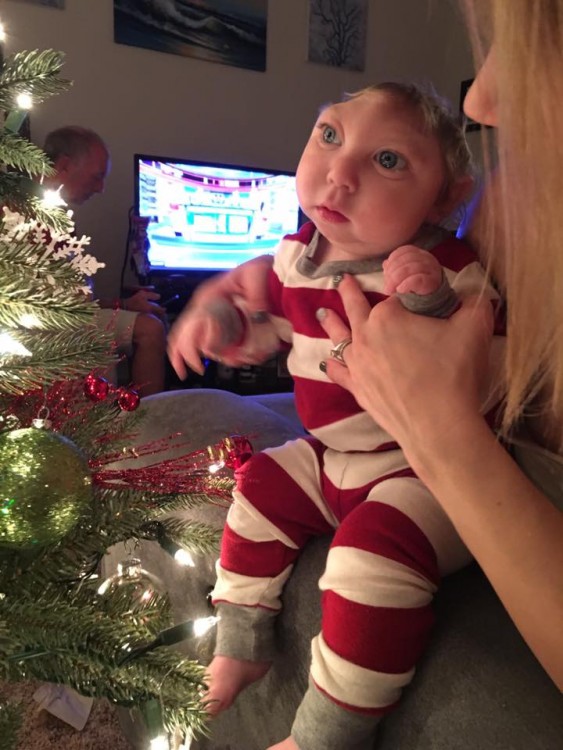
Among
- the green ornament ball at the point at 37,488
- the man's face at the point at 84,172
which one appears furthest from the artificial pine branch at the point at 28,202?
the man's face at the point at 84,172

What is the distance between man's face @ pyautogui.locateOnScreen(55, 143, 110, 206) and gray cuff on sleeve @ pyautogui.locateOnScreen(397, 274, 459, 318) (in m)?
2.03

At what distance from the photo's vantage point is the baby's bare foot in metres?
0.71

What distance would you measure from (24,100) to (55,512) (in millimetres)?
442

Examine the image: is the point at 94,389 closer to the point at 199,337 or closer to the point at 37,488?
the point at 199,337

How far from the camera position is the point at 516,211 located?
1.90 ft

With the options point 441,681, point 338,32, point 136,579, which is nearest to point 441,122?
point 441,681

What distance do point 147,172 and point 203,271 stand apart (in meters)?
0.53

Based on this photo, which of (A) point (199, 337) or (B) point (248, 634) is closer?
(B) point (248, 634)

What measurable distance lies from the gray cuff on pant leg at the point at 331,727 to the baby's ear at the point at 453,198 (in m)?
0.57

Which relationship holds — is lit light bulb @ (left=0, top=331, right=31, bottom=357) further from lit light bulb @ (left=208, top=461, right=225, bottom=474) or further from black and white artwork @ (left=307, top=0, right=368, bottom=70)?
black and white artwork @ (left=307, top=0, right=368, bottom=70)

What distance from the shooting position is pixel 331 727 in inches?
22.6

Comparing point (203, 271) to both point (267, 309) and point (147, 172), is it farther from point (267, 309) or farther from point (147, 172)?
point (267, 309)

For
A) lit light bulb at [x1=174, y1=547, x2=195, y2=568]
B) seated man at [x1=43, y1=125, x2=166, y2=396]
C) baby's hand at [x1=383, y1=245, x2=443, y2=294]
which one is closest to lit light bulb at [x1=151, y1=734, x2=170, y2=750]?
lit light bulb at [x1=174, y1=547, x2=195, y2=568]

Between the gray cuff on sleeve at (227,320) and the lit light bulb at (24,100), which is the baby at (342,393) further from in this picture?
the lit light bulb at (24,100)
